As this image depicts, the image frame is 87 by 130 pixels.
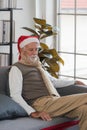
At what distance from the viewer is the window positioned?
505 cm

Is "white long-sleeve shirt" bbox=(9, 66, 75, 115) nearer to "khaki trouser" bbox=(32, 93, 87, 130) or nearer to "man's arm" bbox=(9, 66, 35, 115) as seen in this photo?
"man's arm" bbox=(9, 66, 35, 115)

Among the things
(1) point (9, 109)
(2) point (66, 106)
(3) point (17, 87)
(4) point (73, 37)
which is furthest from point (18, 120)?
(4) point (73, 37)

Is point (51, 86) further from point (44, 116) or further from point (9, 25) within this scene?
point (9, 25)

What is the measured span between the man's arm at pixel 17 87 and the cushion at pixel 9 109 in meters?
0.07

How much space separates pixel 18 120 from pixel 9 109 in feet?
0.41

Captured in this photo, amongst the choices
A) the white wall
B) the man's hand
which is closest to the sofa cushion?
the man's hand

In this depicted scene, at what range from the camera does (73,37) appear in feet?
17.0

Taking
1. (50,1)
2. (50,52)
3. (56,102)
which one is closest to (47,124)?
(56,102)

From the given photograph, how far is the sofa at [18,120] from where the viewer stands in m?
3.03

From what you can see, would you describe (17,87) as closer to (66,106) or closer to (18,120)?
(18,120)

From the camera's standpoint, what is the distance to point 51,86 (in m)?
3.60

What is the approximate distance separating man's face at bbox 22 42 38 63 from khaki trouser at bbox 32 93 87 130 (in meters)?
0.43

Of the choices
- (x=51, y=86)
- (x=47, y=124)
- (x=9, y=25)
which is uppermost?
(x=9, y=25)

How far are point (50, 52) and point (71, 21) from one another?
70cm
